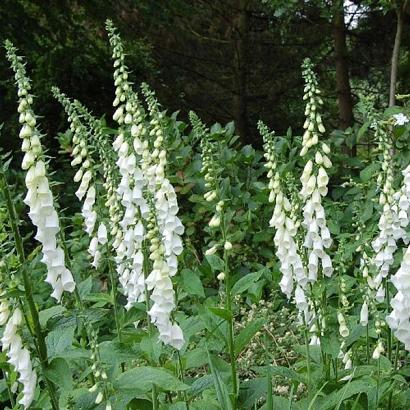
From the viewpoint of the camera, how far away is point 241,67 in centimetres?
1084

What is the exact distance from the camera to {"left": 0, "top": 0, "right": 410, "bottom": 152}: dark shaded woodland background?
345 inches

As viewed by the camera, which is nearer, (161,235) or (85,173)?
(161,235)

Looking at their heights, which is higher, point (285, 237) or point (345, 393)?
point (285, 237)

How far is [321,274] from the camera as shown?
3.23 meters

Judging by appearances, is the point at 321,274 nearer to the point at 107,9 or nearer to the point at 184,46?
the point at 107,9

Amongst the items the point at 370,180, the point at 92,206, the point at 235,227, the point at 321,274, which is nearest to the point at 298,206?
the point at 321,274

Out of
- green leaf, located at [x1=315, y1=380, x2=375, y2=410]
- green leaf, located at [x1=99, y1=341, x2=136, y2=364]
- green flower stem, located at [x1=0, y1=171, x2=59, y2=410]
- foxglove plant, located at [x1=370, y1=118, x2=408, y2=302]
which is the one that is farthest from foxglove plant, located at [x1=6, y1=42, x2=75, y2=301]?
foxglove plant, located at [x1=370, y1=118, x2=408, y2=302]

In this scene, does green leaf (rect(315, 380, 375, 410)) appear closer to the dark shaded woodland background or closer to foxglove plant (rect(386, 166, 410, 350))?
foxglove plant (rect(386, 166, 410, 350))

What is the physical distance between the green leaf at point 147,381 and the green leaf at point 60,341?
9.3 inches

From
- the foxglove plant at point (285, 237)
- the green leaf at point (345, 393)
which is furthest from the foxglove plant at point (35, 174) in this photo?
the green leaf at point (345, 393)

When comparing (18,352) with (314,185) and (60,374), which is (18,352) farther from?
(314,185)

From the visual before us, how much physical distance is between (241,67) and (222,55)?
51cm

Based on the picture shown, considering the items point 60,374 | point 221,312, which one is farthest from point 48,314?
point 221,312

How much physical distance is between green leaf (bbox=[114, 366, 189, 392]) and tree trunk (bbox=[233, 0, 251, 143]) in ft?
27.0
